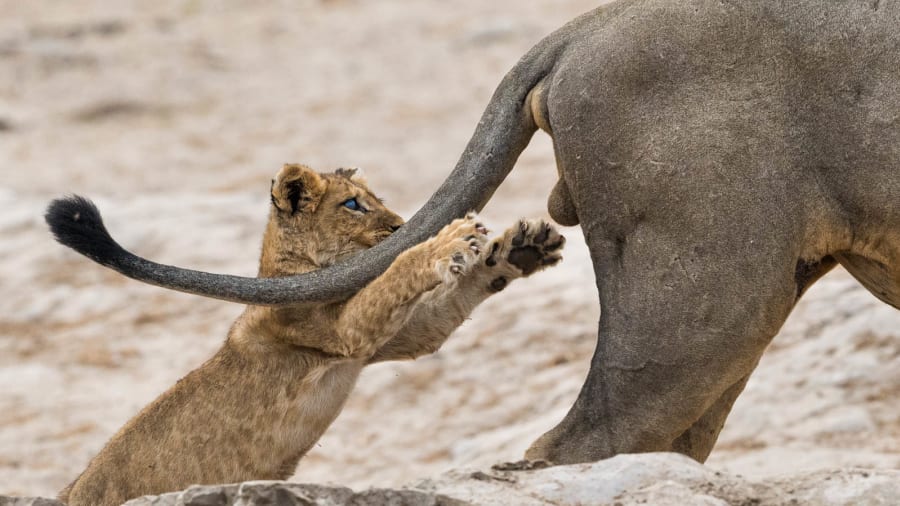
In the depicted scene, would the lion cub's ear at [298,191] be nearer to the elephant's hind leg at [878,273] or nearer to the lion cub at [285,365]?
the lion cub at [285,365]

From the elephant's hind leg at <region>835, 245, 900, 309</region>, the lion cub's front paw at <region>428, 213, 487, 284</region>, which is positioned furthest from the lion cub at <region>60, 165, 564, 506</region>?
the elephant's hind leg at <region>835, 245, 900, 309</region>

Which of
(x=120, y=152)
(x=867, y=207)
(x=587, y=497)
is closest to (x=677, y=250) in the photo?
(x=867, y=207)

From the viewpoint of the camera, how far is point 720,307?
447 centimetres

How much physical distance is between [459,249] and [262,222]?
22.4 feet

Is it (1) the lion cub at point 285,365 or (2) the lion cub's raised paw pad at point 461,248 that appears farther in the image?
(1) the lion cub at point 285,365

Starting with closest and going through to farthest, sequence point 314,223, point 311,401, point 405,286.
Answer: point 405,286 → point 311,401 → point 314,223

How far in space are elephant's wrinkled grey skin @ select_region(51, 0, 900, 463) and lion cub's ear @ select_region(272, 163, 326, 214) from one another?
3.52ft

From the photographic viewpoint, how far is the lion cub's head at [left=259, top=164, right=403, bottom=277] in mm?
5488

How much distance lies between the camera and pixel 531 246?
4.70 metres

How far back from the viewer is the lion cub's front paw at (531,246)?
469 centimetres

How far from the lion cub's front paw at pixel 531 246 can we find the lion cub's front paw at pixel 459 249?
2.6 inches

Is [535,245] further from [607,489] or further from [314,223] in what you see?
[314,223]

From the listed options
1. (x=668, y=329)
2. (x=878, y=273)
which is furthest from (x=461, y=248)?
(x=878, y=273)

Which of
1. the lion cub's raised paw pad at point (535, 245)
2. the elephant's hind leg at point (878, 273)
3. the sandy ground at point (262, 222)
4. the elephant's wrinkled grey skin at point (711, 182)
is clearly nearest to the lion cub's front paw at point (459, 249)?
the lion cub's raised paw pad at point (535, 245)
